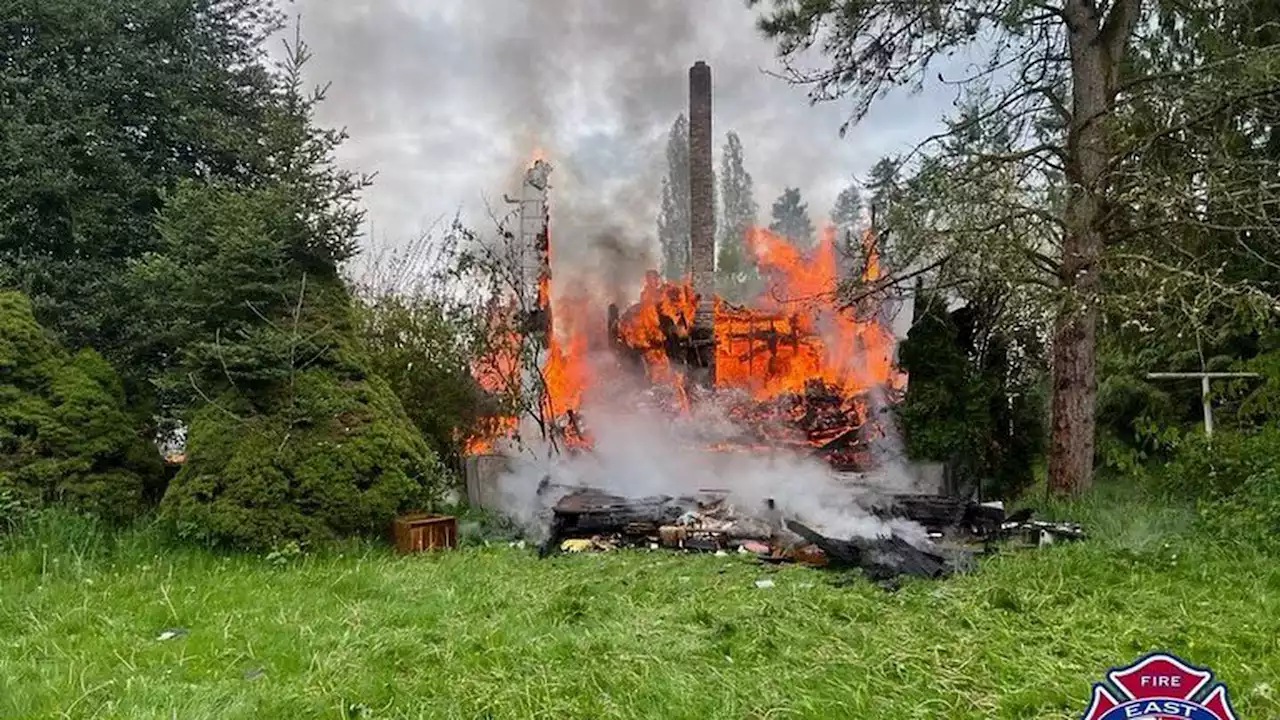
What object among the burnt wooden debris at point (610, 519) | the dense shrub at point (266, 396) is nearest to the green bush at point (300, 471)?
the dense shrub at point (266, 396)

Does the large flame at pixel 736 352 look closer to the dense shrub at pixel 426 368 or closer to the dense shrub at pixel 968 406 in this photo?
the dense shrub at pixel 968 406

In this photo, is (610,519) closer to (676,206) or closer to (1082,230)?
(1082,230)

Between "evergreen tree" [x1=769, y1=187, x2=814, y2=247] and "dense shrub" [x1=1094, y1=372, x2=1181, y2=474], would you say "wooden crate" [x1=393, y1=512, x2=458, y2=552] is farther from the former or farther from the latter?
"evergreen tree" [x1=769, y1=187, x2=814, y2=247]

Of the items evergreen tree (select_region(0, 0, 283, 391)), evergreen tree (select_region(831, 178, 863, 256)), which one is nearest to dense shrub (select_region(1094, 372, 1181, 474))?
evergreen tree (select_region(831, 178, 863, 256))

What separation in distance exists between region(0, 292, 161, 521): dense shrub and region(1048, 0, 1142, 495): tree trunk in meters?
8.23

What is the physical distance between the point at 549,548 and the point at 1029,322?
18.8 ft

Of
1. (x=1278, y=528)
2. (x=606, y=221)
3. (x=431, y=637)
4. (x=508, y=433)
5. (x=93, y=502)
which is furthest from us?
(x=606, y=221)

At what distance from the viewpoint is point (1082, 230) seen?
24.8 ft

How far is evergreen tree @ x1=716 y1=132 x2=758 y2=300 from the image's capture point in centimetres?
1699

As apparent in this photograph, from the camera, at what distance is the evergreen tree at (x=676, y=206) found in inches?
633

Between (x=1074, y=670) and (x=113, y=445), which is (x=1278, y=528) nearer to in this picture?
(x=1074, y=670)

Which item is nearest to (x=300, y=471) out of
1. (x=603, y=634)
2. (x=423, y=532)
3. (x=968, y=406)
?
(x=423, y=532)

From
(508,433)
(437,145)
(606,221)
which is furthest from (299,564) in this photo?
(437,145)

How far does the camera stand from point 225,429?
6.25m
